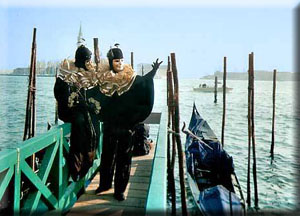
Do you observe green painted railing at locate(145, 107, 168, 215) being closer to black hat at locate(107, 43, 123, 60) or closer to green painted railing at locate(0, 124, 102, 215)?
green painted railing at locate(0, 124, 102, 215)

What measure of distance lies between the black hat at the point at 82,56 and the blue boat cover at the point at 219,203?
12.3 feet

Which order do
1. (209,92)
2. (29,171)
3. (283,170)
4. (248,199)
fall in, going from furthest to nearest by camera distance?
(209,92) < (283,170) < (248,199) < (29,171)

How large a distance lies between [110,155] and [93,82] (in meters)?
0.85

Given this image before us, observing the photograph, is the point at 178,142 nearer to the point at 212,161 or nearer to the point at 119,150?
the point at 212,161

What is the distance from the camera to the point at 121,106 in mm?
3047

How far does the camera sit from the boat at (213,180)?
Result: 17.4 ft

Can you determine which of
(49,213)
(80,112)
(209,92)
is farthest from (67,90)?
(209,92)

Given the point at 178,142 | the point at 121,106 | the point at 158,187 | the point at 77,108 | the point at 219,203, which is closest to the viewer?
the point at 158,187

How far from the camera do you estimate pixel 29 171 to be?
7.09 ft

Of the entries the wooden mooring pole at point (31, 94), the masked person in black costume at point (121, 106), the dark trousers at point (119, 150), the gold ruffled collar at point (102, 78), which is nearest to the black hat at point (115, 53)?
the masked person in black costume at point (121, 106)

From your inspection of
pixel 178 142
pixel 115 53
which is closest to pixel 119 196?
pixel 115 53

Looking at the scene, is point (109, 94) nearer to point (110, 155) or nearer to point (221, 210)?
point (110, 155)

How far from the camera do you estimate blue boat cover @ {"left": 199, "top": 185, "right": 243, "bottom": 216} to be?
5.20 meters

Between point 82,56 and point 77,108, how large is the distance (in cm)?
56
